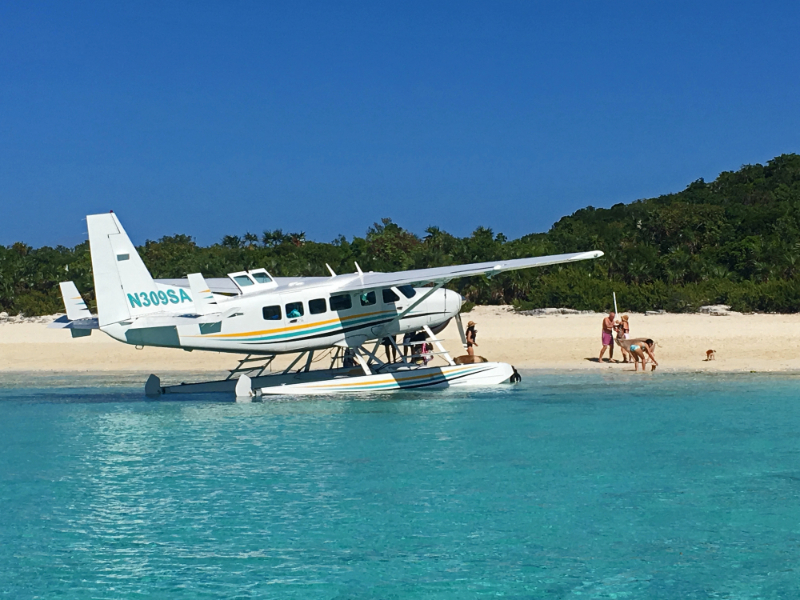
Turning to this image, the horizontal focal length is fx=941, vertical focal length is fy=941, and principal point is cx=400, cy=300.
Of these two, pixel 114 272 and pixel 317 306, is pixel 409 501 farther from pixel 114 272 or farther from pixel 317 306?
pixel 114 272

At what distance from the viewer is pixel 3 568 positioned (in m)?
8.95

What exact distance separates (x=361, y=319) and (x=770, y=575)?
42.3 ft

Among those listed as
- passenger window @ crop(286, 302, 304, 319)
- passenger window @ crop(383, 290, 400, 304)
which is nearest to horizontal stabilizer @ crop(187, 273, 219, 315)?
passenger window @ crop(286, 302, 304, 319)

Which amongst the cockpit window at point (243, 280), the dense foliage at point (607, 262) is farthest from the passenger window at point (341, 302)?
the dense foliage at point (607, 262)

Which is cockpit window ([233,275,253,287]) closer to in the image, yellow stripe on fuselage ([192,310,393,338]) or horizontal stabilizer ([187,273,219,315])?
horizontal stabilizer ([187,273,219,315])

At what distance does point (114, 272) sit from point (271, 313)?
3232 mm

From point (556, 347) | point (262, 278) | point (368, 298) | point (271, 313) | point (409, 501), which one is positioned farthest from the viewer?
point (556, 347)

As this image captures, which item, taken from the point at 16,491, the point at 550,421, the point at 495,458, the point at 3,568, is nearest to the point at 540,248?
the point at 550,421

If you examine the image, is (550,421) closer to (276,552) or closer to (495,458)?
(495,458)

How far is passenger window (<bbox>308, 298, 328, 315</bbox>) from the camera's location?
19938mm

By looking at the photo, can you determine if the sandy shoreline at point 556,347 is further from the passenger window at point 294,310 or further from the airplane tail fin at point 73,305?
the passenger window at point 294,310

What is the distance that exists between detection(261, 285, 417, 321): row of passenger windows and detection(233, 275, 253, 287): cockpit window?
89 cm

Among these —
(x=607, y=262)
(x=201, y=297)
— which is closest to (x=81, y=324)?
(x=201, y=297)

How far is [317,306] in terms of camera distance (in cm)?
1998
